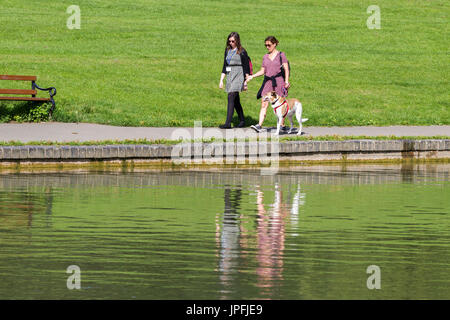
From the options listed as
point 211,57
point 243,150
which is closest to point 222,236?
point 243,150

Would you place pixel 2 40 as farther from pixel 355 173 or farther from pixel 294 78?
pixel 355 173

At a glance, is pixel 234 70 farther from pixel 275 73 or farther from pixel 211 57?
pixel 211 57

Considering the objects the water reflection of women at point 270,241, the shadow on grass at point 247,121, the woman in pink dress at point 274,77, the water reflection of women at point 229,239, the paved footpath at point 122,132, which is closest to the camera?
the water reflection of women at point 270,241

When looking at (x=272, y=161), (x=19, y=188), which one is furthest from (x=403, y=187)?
(x=19, y=188)

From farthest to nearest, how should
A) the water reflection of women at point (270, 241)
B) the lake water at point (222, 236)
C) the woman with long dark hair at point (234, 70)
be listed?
the woman with long dark hair at point (234, 70) → the water reflection of women at point (270, 241) → the lake water at point (222, 236)

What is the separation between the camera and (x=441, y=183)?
1482cm

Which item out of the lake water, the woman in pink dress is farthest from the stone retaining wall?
the woman in pink dress

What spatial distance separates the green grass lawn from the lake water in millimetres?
7550

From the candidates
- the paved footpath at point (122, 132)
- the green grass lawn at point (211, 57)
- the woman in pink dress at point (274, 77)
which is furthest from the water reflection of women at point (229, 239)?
the green grass lawn at point (211, 57)

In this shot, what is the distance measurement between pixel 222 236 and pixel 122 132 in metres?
10.3

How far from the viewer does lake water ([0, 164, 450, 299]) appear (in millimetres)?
7355

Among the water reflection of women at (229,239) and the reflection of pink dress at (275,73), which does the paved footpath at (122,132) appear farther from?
the water reflection of women at (229,239)

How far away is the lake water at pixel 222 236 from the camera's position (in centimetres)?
736

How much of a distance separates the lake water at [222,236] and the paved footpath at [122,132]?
3.33 meters
